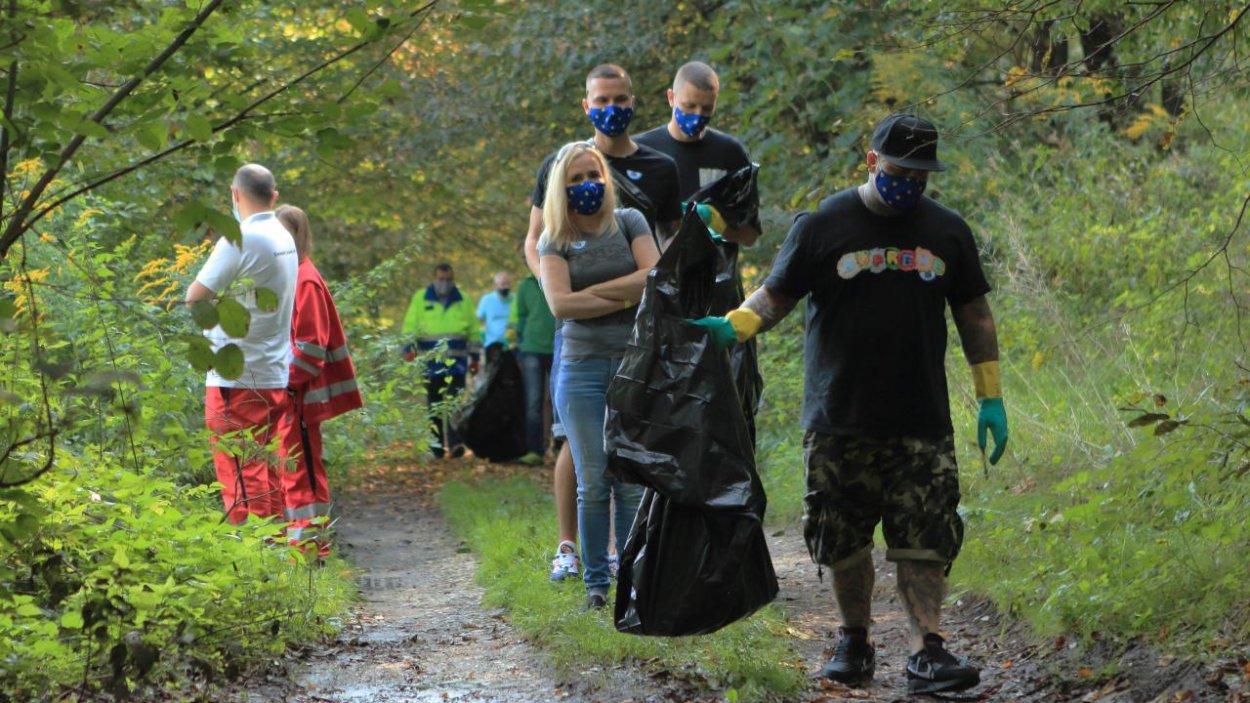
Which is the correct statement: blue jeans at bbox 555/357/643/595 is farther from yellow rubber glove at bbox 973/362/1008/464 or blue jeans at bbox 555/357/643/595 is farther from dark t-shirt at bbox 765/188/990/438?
yellow rubber glove at bbox 973/362/1008/464

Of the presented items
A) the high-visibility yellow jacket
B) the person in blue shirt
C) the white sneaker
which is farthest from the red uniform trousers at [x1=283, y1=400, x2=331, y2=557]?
the high-visibility yellow jacket

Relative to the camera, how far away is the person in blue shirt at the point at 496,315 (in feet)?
53.1

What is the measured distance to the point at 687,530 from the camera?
521 cm

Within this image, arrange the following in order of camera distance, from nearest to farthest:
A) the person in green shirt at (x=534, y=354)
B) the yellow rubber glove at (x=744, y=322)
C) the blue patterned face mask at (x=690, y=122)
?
the yellow rubber glove at (x=744, y=322) < the blue patterned face mask at (x=690, y=122) < the person in green shirt at (x=534, y=354)

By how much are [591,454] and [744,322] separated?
145cm

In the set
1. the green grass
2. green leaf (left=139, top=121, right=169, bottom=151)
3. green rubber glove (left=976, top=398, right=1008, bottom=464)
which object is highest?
green leaf (left=139, top=121, right=169, bottom=151)

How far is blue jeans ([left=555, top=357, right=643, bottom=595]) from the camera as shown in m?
6.70

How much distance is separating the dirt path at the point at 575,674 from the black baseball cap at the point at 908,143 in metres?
1.89

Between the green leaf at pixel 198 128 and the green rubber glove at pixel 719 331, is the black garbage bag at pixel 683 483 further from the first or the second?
the green leaf at pixel 198 128

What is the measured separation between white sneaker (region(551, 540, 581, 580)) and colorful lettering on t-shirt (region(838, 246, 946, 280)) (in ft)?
8.04

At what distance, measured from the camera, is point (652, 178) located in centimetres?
741

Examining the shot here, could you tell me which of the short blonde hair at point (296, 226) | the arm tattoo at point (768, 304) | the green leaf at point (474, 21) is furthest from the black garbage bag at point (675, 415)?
the short blonde hair at point (296, 226)

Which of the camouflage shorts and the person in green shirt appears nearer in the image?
the camouflage shorts

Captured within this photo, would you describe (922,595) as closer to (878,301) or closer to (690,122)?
(878,301)
